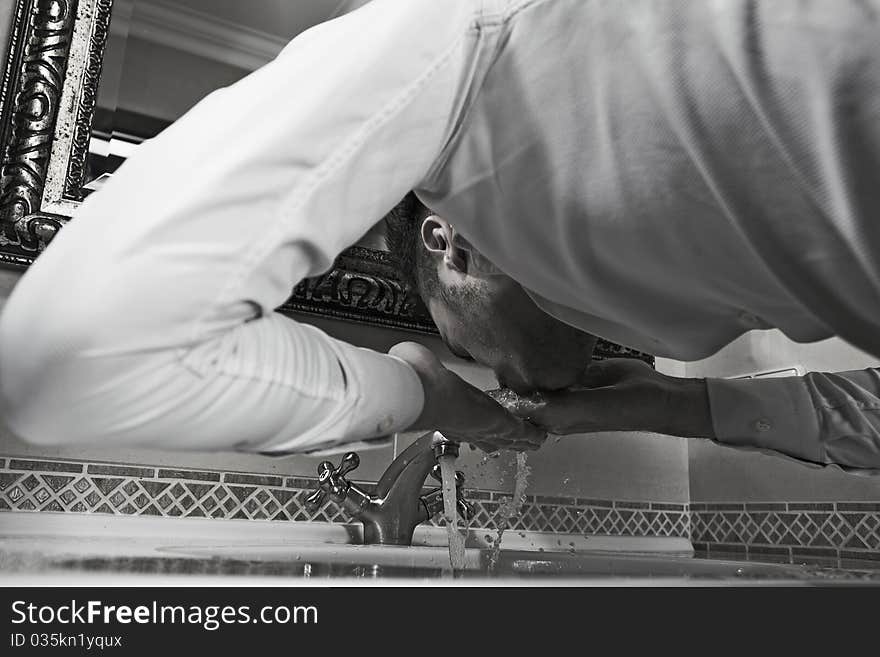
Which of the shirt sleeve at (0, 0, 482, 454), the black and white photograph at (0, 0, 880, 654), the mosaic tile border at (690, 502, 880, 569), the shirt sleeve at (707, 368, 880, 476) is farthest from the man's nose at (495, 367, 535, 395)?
the mosaic tile border at (690, 502, 880, 569)

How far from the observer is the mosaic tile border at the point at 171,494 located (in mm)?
889

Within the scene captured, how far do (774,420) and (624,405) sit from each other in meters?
0.17

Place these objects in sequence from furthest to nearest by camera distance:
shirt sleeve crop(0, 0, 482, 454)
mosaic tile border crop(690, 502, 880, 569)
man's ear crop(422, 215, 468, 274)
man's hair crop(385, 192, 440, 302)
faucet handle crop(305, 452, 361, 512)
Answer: mosaic tile border crop(690, 502, 880, 569) → faucet handle crop(305, 452, 361, 512) → man's hair crop(385, 192, 440, 302) → man's ear crop(422, 215, 468, 274) → shirt sleeve crop(0, 0, 482, 454)

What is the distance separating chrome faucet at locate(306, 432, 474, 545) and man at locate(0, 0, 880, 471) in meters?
0.55

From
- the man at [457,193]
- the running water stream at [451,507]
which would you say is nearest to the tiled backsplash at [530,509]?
the running water stream at [451,507]

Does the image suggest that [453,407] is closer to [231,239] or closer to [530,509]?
[231,239]

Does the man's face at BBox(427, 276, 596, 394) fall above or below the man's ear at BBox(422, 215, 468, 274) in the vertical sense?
below

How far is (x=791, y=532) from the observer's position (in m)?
1.21

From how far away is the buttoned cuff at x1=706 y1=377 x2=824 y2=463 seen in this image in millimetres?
853

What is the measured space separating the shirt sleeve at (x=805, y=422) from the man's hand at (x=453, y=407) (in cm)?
31

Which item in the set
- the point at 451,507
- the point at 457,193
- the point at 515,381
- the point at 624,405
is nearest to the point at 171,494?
the point at 451,507

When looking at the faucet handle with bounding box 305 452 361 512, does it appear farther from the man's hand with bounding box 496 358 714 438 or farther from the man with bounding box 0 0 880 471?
the man with bounding box 0 0 880 471

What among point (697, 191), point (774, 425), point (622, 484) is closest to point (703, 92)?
point (697, 191)
